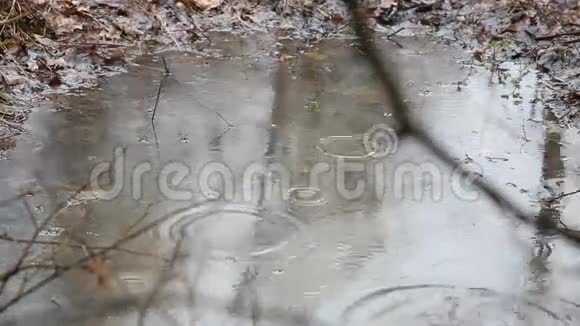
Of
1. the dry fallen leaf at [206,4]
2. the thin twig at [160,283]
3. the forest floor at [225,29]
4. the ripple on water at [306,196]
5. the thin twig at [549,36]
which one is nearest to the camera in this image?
the thin twig at [160,283]

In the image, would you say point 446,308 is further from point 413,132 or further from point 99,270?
point 413,132

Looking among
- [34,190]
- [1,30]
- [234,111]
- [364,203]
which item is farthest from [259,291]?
[1,30]

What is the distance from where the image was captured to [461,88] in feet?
15.6

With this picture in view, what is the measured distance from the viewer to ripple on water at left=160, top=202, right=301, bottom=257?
3006 mm

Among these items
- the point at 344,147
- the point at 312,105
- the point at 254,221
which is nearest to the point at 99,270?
the point at 254,221

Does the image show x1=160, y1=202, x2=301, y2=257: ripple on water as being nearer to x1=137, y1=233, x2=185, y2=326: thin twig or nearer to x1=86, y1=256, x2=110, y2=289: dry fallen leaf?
x1=137, y1=233, x2=185, y2=326: thin twig

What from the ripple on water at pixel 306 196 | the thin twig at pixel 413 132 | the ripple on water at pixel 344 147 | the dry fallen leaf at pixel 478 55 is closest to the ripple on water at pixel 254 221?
the ripple on water at pixel 306 196

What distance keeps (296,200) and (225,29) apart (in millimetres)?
2881

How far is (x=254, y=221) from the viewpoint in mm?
3152

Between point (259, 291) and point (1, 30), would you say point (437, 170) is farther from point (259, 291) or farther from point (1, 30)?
point (1, 30)

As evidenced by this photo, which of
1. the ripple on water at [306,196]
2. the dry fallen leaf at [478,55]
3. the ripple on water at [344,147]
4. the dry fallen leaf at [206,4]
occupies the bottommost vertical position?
the ripple on water at [306,196]

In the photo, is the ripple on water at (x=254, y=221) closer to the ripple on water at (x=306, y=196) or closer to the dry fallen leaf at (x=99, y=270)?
the ripple on water at (x=306, y=196)

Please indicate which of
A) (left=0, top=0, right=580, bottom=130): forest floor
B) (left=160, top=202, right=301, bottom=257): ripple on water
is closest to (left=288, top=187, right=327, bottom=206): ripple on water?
(left=160, top=202, right=301, bottom=257): ripple on water

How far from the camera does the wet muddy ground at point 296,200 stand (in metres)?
2.67
